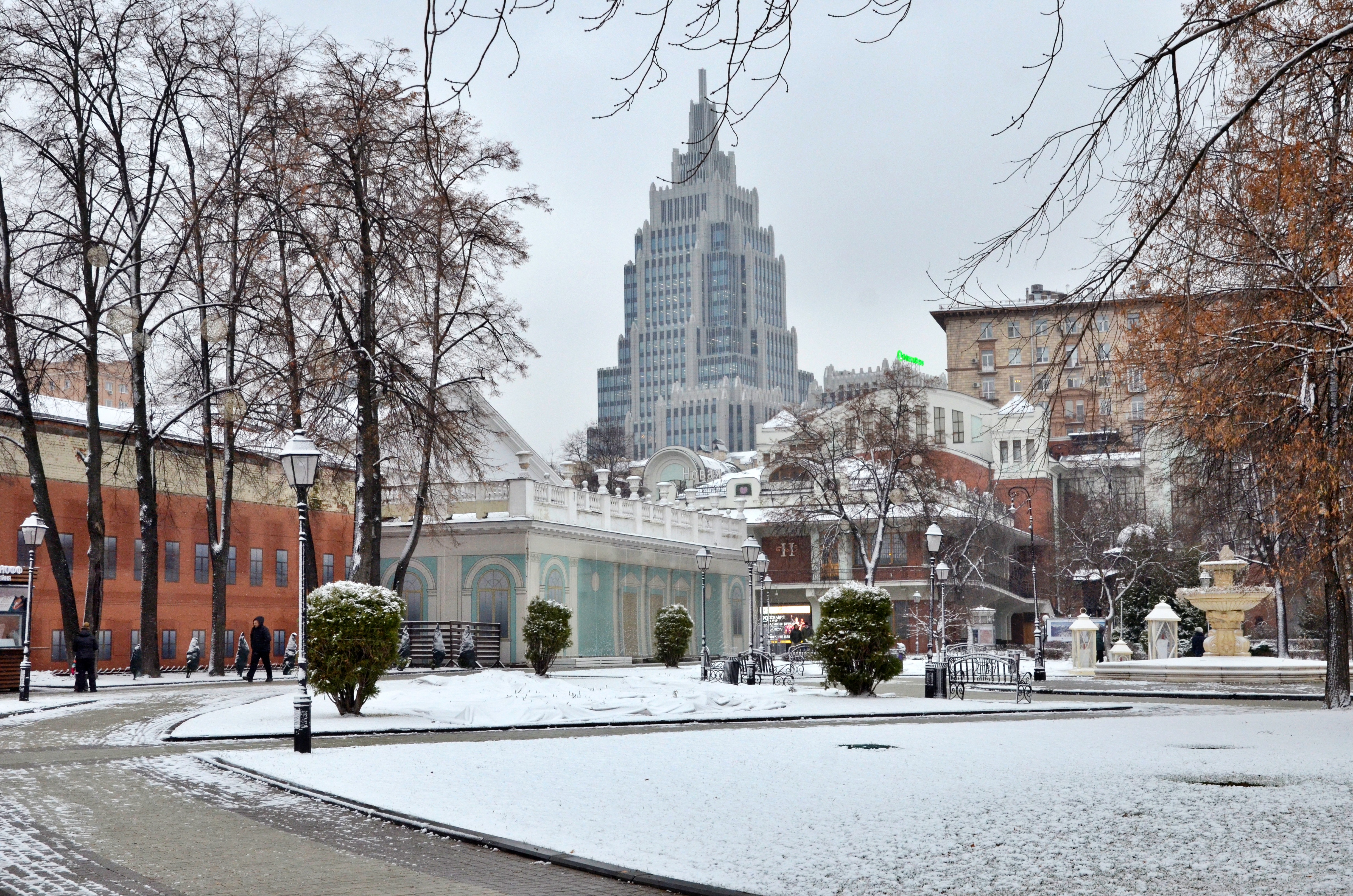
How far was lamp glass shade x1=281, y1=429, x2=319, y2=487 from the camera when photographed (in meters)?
16.0

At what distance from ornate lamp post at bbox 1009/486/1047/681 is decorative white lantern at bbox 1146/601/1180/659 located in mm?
3453

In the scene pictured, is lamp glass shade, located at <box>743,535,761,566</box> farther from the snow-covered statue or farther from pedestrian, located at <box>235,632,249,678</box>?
pedestrian, located at <box>235,632,249,678</box>

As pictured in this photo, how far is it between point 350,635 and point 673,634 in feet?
79.3

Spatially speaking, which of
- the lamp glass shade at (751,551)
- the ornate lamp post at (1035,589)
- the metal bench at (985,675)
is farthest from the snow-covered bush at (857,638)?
the ornate lamp post at (1035,589)

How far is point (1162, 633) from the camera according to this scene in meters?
43.7

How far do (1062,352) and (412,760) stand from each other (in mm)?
8487

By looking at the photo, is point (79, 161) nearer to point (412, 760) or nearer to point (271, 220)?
point (271, 220)

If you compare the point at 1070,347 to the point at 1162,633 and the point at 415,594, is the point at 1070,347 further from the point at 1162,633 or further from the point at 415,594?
the point at 415,594

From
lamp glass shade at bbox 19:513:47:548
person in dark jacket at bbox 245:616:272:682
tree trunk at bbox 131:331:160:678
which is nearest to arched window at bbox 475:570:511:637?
person in dark jacket at bbox 245:616:272:682

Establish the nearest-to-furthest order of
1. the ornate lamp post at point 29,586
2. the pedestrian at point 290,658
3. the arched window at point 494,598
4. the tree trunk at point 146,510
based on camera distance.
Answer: the ornate lamp post at point 29,586 → the tree trunk at point 146,510 → the pedestrian at point 290,658 → the arched window at point 494,598

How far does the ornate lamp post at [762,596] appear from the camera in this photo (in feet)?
131

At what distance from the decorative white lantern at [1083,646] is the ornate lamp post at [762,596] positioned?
9274mm

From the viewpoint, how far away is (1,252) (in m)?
34.4

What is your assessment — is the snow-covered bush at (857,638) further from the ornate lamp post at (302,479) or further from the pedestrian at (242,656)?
the pedestrian at (242,656)
